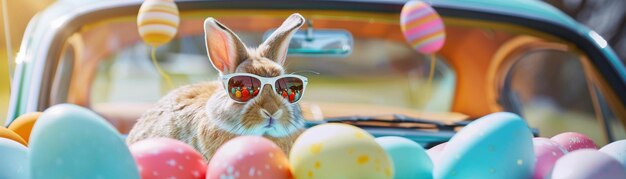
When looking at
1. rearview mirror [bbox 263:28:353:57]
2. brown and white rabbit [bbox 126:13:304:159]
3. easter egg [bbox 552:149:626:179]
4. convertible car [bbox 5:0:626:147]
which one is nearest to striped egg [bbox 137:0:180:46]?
brown and white rabbit [bbox 126:13:304:159]

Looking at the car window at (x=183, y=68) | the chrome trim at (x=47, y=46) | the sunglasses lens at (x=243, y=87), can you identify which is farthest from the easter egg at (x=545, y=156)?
the chrome trim at (x=47, y=46)

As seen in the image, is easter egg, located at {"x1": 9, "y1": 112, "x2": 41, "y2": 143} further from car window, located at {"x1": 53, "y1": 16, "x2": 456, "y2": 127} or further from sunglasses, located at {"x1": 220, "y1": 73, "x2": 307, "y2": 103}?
car window, located at {"x1": 53, "y1": 16, "x2": 456, "y2": 127}

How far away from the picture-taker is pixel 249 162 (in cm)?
123

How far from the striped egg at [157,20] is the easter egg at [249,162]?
0.62 meters

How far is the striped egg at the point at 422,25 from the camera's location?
2232mm

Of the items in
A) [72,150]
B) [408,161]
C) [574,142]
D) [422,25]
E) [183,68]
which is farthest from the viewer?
[183,68]

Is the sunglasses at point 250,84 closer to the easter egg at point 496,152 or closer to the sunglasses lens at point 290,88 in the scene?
the sunglasses lens at point 290,88

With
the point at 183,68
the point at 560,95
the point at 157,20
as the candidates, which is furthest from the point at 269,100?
the point at 560,95

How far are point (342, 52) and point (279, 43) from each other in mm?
733

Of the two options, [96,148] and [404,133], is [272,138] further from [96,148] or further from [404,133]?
[404,133]

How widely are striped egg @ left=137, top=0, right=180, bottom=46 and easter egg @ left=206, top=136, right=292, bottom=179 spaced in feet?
2.03

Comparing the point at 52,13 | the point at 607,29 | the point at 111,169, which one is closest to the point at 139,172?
the point at 111,169

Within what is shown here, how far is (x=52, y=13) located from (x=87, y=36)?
0.13 metres

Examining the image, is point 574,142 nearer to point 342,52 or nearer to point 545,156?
point 545,156
